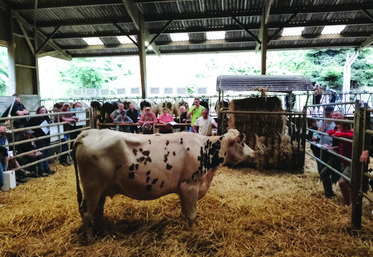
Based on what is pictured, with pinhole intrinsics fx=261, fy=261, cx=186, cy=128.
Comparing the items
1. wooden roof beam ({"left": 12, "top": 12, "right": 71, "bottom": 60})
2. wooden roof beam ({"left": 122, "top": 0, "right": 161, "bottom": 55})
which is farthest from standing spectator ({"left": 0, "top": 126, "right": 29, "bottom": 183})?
wooden roof beam ({"left": 12, "top": 12, "right": 71, "bottom": 60})

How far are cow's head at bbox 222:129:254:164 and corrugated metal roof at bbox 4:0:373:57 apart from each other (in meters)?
8.92

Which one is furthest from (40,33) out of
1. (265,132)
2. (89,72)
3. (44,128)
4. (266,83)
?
(265,132)

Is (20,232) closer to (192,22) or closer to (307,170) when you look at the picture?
(307,170)

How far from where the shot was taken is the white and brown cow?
2.86 metres

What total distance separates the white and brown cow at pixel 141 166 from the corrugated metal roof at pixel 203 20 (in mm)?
9167

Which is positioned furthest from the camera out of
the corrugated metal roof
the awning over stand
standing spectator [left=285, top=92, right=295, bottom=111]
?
the corrugated metal roof

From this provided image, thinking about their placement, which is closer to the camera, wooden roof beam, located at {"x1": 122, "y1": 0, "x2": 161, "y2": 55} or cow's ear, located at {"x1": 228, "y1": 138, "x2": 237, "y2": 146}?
cow's ear, located at {"x1": 228, "y1": 138, "x2": 237, "y2": 146}

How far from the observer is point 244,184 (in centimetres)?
518

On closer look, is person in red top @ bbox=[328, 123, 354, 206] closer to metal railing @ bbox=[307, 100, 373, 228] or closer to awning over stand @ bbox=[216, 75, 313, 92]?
metal railing @ bbox=[307, 100, 373, 228]

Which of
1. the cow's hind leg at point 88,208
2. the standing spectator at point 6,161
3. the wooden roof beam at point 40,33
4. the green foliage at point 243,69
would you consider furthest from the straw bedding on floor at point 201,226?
the green foliage at point 243,69

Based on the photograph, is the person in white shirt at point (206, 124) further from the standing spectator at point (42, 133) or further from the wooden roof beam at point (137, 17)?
the wooden roof beam at point (137, 17)

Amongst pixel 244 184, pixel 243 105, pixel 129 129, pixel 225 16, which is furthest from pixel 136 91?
pixel 244 184

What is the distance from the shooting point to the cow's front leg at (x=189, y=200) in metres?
3.17

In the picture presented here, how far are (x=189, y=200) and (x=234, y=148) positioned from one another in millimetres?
953
